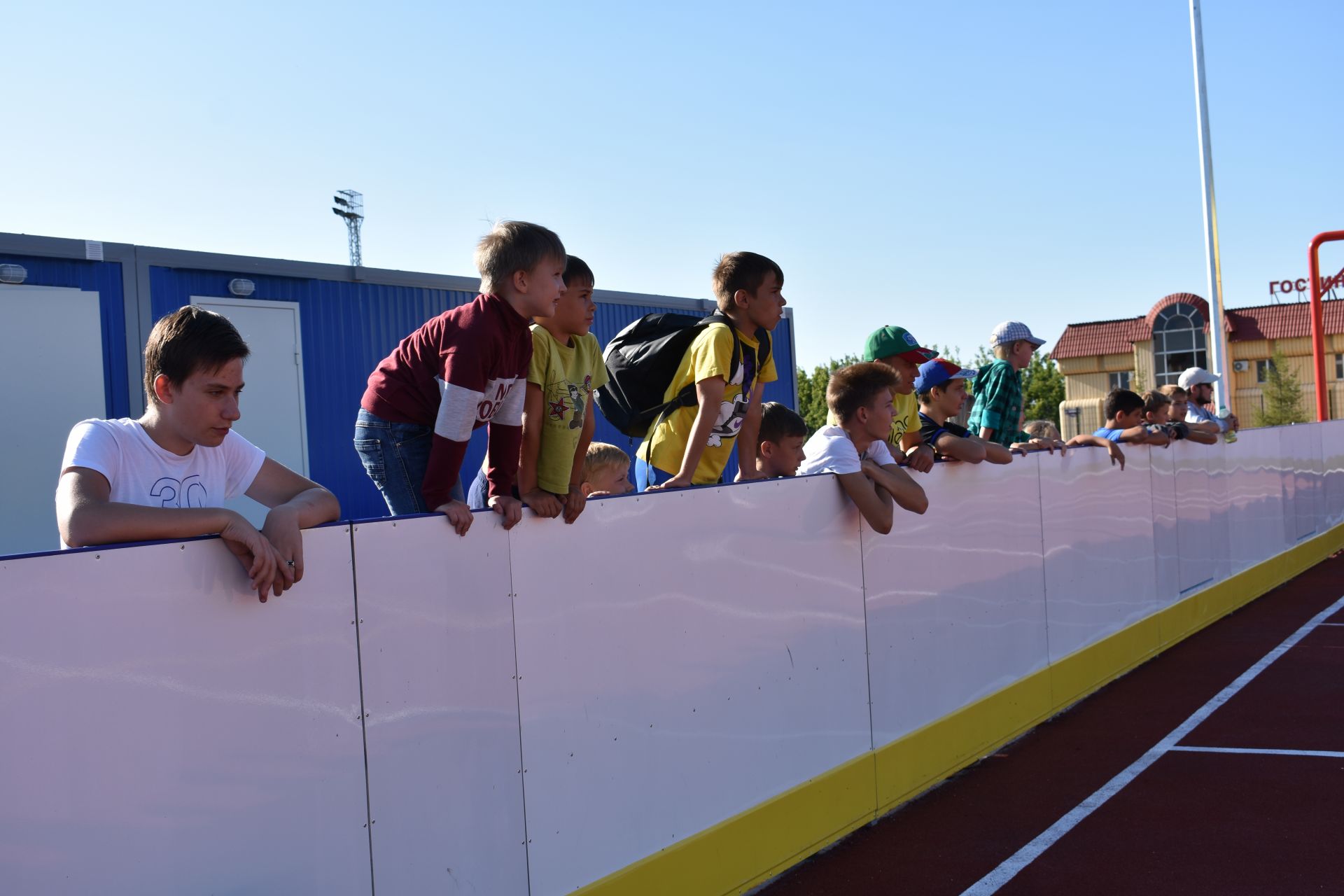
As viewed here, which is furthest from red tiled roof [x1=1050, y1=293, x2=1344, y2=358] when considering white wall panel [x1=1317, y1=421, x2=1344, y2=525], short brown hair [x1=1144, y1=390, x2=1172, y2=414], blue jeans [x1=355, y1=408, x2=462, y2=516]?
blue jeans [x1=355, y1=408, x2=462, y2=516]

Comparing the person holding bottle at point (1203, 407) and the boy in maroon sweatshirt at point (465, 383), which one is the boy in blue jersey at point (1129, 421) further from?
the boy in maroon sweatshirt at point (465, 383)

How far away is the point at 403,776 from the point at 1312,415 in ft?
211

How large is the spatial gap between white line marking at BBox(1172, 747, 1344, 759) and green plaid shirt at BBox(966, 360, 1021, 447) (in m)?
2.11

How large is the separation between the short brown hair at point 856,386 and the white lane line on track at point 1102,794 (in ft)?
6.50

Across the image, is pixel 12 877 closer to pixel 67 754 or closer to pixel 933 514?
pixel 67 754

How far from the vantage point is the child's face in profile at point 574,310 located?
14.9 feet

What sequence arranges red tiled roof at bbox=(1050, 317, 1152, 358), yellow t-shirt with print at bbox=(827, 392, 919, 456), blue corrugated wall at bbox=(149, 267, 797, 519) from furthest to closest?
red tiled roof at bbox=(1050, 317, 1152, 358)
blue corrugated wall at bbox=(149, 267, 797, 519)
yellow t-shirt with print at bbox=(827, 392, 919, 456)

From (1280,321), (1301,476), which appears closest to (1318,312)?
(1301,476)

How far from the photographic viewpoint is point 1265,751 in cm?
622

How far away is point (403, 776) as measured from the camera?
10.3ft

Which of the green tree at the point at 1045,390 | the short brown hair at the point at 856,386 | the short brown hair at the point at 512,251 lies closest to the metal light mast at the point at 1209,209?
the short brown hair at the point at 856,386

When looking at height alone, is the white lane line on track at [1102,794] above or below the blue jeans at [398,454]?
below

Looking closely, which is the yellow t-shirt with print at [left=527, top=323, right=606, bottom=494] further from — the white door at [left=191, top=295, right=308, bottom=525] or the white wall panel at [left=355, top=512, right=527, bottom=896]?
the white door at [left=191, top=295, right=308, bottom=525]

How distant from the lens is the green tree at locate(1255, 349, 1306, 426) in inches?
2124
